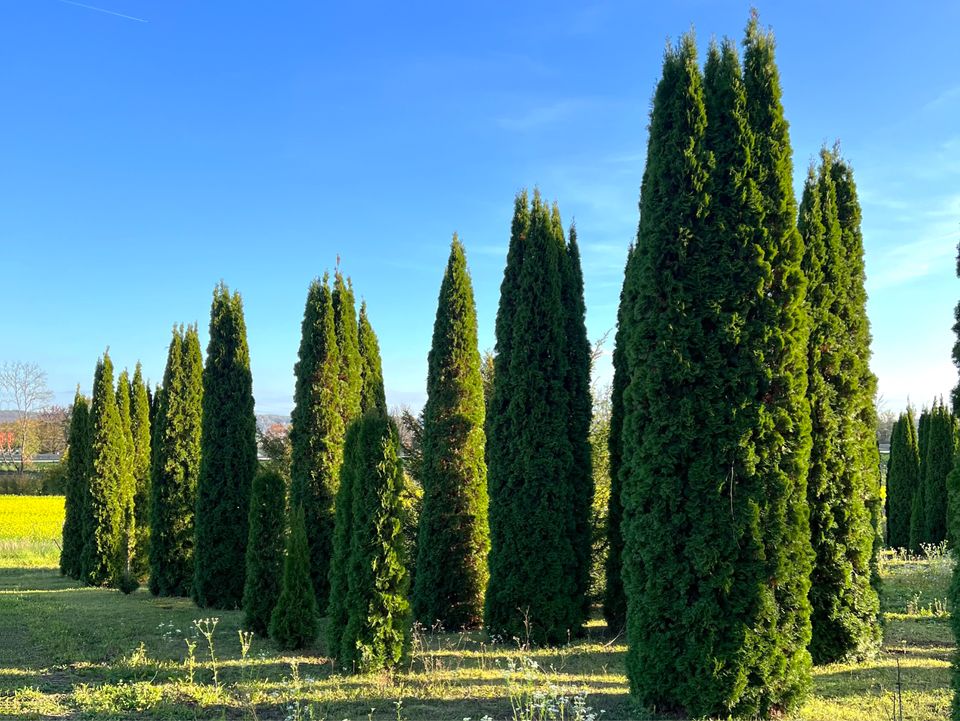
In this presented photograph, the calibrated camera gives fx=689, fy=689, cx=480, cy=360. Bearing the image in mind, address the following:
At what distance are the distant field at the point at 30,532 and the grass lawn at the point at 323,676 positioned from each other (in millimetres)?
11968

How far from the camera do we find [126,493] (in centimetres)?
1723

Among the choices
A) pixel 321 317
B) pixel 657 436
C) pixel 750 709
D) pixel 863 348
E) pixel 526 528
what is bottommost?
pixel 750 709

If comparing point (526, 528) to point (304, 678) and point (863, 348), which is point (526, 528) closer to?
point (304, 678)

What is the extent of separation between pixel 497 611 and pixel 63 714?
5201 millimetres

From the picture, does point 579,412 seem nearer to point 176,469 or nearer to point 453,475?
point 453,475

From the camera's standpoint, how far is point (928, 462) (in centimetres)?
1977

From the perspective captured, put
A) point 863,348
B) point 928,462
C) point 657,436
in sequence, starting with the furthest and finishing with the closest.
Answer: point 928,462, point 863,348, point 657,436

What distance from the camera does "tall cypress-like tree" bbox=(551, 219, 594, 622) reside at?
976 cm

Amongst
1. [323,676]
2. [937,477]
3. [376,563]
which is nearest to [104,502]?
[323,676]

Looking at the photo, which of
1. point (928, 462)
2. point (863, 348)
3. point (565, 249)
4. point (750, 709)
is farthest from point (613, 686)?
point (928, 462)

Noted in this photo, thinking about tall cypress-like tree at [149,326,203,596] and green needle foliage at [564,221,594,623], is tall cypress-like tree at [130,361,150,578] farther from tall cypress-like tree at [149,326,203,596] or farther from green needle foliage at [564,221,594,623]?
green needle foliage at [564,221,594,623]

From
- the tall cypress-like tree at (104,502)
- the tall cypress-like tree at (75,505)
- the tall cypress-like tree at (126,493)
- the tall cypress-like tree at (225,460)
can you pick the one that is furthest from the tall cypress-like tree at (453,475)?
the tall cypress-like tree at (75,505)

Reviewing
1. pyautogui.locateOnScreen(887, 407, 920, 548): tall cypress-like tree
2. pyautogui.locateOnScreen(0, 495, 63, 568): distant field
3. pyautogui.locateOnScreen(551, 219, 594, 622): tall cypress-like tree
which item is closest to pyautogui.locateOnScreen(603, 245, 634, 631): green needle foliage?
A: pyautogui.locateOnScreen(551, 219, 594, 622): tall cypress-like tree

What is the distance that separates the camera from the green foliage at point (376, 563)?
772 cm
